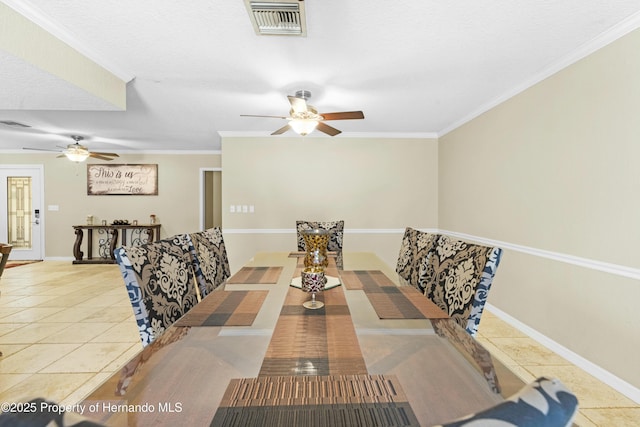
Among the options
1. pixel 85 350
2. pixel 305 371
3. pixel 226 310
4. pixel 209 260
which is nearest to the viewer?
pixel 305 371

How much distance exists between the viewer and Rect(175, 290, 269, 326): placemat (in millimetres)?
1063

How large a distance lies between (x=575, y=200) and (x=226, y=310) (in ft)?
8.53

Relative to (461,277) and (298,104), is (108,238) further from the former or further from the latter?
(461,277)

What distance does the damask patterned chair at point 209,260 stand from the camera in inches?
68.2

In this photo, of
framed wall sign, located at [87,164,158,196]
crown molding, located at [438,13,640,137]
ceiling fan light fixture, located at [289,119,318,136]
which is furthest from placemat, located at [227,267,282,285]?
framed wall sign, located at [87,164,158,196]

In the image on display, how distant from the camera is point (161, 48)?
7.37 feet

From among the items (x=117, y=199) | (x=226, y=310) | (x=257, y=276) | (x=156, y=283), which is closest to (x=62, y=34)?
(x=156, y=283)

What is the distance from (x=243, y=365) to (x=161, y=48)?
2385 millimetres

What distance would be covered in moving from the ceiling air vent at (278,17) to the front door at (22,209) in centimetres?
677

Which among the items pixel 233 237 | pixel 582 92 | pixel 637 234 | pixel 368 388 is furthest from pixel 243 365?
pixel 233 237

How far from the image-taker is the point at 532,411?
0.92 ft

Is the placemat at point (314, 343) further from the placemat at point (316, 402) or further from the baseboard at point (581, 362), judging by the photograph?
the baseboard at point (581, 362)

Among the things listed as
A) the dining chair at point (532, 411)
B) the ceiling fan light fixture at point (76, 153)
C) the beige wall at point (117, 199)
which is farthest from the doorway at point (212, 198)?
the dining chair at point (532, 411)

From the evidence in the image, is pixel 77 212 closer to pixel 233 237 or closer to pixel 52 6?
pixel 233 237
